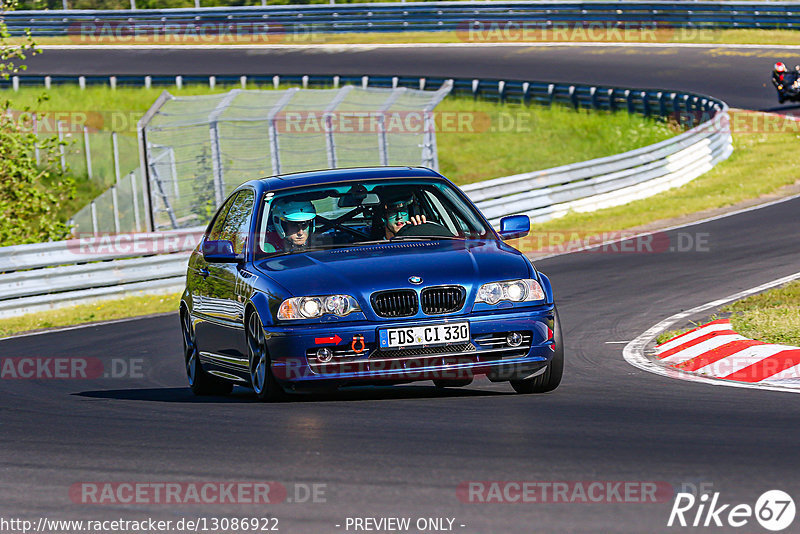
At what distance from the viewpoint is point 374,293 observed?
764 centimetres

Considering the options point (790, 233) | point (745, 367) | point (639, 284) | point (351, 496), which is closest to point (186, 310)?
point (745, 367)

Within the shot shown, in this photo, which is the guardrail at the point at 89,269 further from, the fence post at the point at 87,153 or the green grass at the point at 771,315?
the fence post at the point at 87,153

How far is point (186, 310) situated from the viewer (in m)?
10.0

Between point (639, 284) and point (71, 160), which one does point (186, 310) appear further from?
point (71, 160)

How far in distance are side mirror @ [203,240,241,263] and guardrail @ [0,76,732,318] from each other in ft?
29.1

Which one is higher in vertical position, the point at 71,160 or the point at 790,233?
the point at 790,233

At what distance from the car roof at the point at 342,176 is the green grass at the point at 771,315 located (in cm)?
288

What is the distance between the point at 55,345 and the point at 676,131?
73.7 feet

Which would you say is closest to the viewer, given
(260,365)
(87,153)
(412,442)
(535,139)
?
(412,442)

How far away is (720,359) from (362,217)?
286cm

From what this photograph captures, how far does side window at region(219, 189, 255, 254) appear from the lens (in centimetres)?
903

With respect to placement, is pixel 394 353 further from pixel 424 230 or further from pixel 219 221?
pixel 219 221

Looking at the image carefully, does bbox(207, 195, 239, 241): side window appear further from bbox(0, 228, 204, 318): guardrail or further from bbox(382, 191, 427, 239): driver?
bbox(0, 228, 204, 318): guardrail

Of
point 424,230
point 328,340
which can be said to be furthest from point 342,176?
point 328,340
